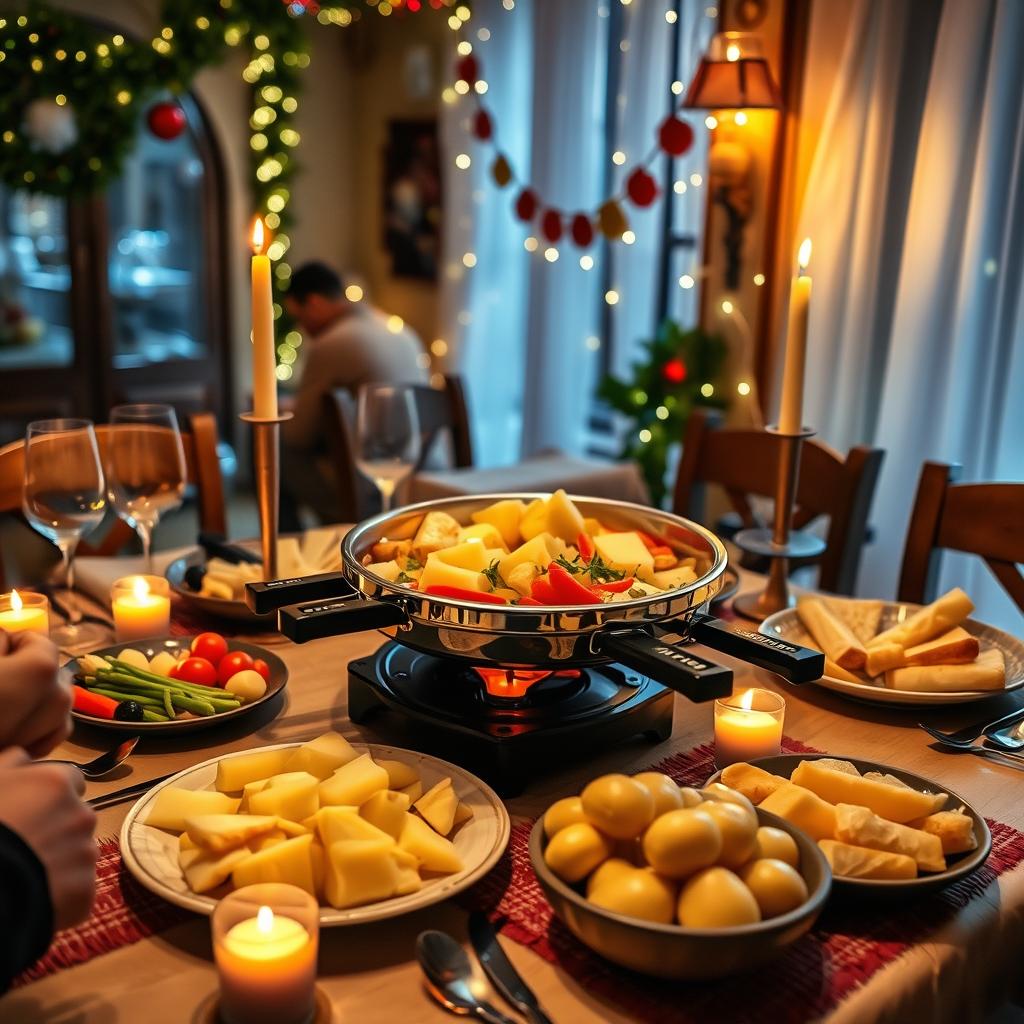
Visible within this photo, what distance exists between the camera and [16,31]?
4.14 meters

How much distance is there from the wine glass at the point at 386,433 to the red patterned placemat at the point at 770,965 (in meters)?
0.92

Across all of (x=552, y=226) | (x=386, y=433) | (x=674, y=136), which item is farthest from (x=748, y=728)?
(x=552, y=226)

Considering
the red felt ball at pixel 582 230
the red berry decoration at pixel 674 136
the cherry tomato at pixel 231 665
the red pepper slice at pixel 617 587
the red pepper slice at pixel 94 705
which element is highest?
the red berry decoration at pixel 674 136

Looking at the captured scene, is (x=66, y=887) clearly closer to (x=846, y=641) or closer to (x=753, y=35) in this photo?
(x=846, y=641)

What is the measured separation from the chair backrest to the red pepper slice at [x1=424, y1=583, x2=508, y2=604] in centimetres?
96

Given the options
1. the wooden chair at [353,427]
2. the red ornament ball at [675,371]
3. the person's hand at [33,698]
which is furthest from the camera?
the red ornament ball at [675,371]

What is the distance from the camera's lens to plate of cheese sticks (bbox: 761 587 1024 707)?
4.25 feet

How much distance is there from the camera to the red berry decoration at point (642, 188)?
365cm

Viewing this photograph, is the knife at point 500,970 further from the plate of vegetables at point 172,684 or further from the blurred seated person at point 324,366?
the blurred seated person at point 324,366

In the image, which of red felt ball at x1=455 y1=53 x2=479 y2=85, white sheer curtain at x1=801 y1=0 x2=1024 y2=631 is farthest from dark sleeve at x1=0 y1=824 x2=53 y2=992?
red felt ball at x1=455 y1=53 x2=479 y2=85

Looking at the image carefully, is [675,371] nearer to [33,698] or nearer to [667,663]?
[667,663]

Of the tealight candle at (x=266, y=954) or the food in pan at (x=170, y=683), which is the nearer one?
the tealight candle at (x=266, y=954)

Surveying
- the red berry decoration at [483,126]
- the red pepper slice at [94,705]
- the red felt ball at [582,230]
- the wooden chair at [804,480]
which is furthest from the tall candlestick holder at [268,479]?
the red berry decoration at [483,126]

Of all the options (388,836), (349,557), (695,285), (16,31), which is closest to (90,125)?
(16,31)
